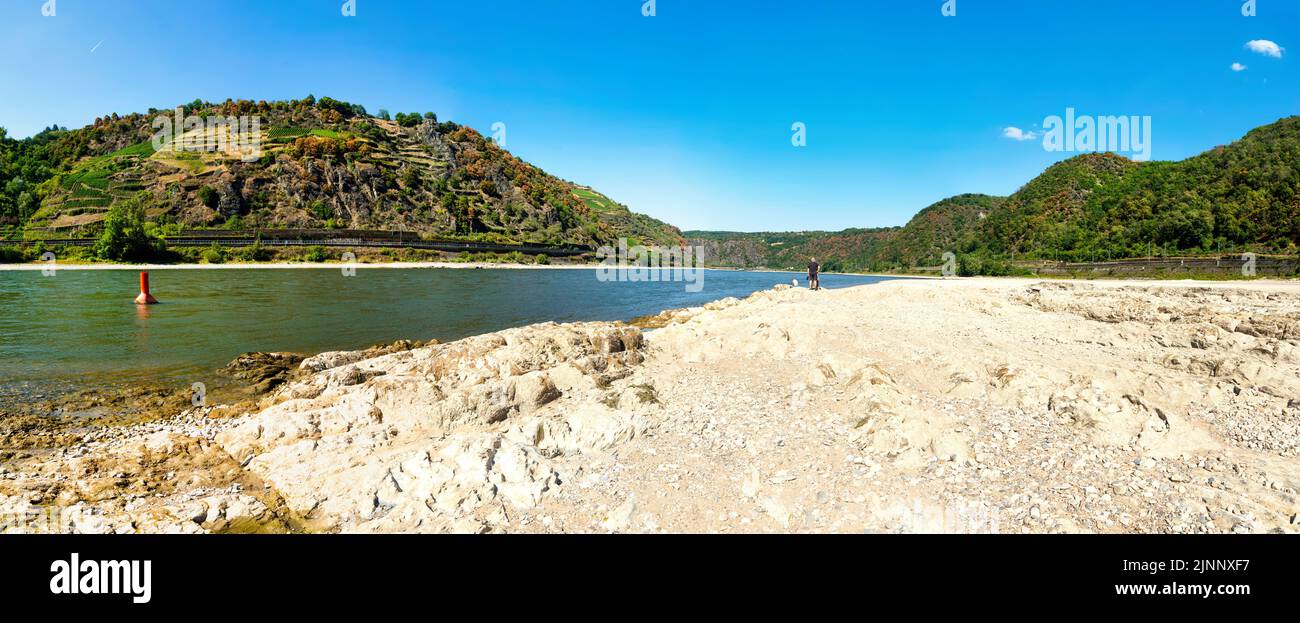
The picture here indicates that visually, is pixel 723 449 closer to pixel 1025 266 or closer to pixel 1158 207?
pixel 1025 266

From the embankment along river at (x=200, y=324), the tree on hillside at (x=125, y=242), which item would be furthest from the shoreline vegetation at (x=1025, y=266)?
the embankment along river at (x=200, y=324)

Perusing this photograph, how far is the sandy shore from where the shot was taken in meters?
4.72

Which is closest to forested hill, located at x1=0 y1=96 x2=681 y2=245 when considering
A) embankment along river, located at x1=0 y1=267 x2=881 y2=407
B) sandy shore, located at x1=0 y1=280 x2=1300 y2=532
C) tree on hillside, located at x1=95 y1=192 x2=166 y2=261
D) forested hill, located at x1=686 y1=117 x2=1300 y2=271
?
tree on hillside, located at x1=95 y1=192 x2=166 y2=261

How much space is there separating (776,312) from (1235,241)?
262 ft

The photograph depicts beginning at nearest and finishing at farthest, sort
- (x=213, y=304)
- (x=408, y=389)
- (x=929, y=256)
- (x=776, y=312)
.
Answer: (x=408, y=389) → (x=776, y=312) → (x=213, y=304) → (x=929, y=256)

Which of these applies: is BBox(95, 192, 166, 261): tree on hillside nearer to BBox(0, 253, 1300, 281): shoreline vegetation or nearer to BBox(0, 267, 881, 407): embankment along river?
BBox(0, 253, 1300, 281): shoreline vegetation

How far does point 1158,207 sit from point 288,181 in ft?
517

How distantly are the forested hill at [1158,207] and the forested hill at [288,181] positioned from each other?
105 metres

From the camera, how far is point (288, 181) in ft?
347

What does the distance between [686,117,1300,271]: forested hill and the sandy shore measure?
68914 millimetres

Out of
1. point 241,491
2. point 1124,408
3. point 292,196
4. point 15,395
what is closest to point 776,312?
point 1124,408
